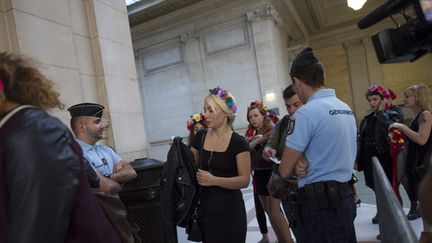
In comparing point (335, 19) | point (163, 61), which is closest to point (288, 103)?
point (163, 61)

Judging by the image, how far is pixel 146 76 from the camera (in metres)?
15.0

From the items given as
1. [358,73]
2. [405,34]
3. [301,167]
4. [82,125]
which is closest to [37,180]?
[405,34]

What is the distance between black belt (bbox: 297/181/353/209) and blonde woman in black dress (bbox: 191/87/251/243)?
2.03ft

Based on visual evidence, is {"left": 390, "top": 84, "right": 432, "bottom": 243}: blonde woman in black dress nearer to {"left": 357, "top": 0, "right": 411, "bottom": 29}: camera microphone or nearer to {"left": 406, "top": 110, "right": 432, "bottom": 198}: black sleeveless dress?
{"left": 406, "top": 110, "right": 432, "bottom": 198}: black sleeveless dress

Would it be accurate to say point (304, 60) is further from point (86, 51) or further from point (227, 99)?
point (86, 51)

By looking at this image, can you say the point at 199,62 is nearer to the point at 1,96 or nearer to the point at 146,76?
the point at 146,76

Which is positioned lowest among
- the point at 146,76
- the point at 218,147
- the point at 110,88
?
the point at 218,147

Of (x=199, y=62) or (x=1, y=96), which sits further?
(x=199, y=62)

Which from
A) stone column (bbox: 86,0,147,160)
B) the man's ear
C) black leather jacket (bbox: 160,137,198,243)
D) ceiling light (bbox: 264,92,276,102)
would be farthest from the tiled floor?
ceiling light (bbox: 264,92,276,102)

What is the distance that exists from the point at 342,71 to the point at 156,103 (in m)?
12.1

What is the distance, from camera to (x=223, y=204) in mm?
2492

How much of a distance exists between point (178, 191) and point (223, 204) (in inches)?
15.3

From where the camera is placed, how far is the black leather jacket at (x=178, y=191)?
2453mm

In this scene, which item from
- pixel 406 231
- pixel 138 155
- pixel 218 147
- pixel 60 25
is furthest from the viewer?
pixel 138 155
